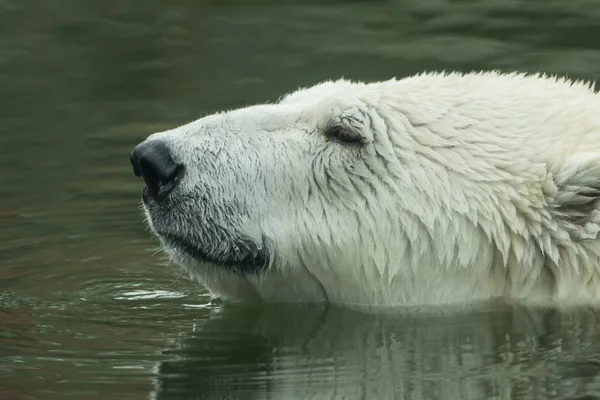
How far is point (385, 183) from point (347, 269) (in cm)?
42

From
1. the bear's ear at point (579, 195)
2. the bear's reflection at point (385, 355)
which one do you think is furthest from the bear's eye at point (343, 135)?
the bear's ear at point (579, 195)

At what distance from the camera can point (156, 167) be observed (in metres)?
5.89

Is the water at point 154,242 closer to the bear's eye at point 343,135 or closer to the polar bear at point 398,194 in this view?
the polar bear at point 398,194

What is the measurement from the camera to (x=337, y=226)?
5922 millimetres

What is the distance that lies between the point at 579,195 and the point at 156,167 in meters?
1.77

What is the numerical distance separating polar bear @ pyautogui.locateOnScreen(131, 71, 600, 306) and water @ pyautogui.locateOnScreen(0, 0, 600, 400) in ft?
0.78

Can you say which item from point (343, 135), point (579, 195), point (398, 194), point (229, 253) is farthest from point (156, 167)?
point (579, 195)

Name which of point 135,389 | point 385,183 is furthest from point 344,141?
point 135,389

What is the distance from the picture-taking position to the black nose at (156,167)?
587cm

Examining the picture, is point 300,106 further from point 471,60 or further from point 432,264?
point 471,60

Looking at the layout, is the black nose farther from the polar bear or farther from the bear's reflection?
the bear's reflection

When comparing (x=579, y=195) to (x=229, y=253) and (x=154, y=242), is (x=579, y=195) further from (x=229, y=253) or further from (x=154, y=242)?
(x=154, y=242)

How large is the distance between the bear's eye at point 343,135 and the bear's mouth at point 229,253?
0.59 m

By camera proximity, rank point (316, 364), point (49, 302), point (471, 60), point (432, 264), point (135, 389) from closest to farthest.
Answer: point (135, 389)
point (316, 364)
point (432, 264)
point (49, 302)
point (471, 60)
